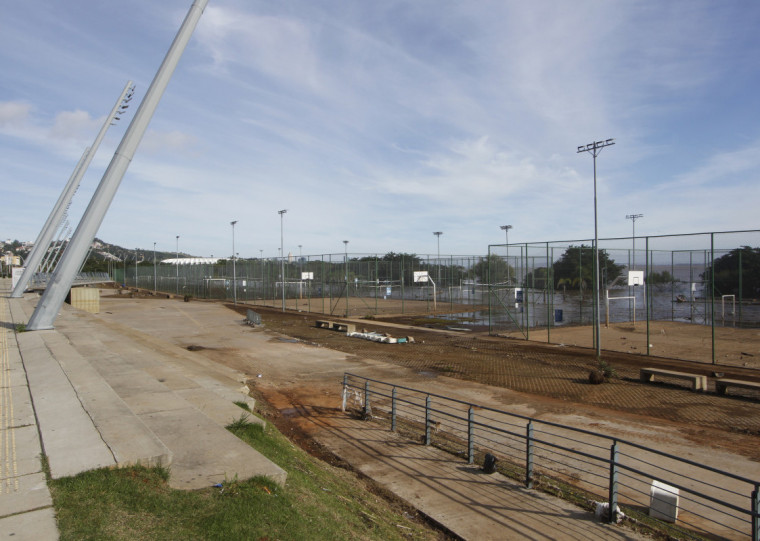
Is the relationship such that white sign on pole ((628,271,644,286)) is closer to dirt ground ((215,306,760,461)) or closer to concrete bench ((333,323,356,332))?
dirt ground ((215,306,760,461))

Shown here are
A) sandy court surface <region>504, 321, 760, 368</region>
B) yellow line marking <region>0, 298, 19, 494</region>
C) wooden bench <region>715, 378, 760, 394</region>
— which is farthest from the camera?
sandy court surface <region>504, 321, 760, 368</region>

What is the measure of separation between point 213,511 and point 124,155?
45.1 feet

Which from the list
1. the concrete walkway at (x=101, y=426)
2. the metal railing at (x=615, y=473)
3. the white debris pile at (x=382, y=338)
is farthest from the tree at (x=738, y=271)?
the concrete walkway at (x=101, y=426)

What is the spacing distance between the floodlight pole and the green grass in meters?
12.3

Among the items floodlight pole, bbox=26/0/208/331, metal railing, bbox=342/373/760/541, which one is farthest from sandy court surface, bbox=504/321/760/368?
floodlight pole, bbox=26/0/208/331

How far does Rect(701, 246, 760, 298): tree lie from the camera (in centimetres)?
2105

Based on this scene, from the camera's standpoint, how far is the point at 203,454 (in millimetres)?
6488

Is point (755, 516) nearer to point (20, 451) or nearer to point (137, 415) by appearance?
point (20, 451)

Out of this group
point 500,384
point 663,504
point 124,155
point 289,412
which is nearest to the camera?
point 663,504

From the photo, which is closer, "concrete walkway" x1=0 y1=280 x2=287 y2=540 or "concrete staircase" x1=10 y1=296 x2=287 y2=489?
"concrete walkway" x1=0 y1=280 x2=287 y2=540

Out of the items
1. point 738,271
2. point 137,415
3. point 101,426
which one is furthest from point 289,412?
point 738,271

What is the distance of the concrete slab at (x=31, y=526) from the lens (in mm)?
4070

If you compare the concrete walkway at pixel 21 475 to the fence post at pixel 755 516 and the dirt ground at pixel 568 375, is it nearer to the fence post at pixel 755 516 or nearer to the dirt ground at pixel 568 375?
the fence post at pixel 755 516

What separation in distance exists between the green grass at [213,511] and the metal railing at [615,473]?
2297mm
